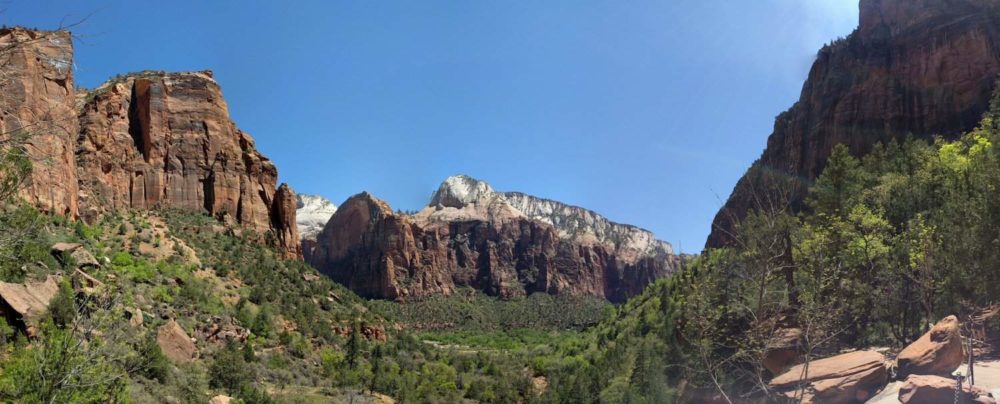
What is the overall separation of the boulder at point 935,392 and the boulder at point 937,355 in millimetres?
1479

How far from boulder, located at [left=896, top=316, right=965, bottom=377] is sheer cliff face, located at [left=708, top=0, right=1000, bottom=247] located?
34858 mm

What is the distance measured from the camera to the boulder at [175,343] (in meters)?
26.3

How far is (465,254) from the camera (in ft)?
498

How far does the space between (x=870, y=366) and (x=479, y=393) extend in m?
34.4

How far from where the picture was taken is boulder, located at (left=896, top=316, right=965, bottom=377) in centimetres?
1355

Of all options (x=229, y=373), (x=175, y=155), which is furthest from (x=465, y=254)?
(x=229, y=373)

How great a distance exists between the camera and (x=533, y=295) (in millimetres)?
145625

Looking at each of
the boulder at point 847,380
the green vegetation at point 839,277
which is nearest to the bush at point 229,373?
the green vegetation at point 839,277

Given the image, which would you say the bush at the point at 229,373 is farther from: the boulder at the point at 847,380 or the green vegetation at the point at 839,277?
the boulder at the point at 847,380

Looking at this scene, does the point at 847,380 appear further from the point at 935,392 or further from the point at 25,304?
the point at 25,304

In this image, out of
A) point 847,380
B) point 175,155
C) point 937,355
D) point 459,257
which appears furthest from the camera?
point 459,257

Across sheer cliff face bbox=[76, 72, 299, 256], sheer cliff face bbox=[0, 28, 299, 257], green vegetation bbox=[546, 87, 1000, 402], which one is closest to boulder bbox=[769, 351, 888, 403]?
green vegetation bbox=[546, 87, 1000, 402]

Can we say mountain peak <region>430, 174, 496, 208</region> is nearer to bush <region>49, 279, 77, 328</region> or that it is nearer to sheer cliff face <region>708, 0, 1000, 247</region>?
sheer cliff face <region>708, 0, 1000, 247</region>

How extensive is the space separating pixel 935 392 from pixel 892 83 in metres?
61.9
